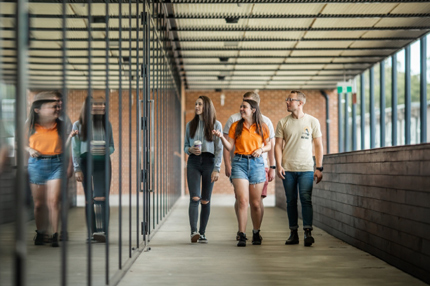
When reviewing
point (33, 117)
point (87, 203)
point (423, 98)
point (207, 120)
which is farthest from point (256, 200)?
point (423, 98)

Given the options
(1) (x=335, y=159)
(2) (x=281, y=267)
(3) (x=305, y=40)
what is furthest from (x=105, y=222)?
(3) (x=305, y=40)

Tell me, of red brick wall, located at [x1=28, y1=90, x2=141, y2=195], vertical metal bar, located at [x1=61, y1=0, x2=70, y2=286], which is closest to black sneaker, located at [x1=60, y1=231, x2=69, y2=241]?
vertical metal bar, located at [x1=61, y1=0, x2=70, y2=286]

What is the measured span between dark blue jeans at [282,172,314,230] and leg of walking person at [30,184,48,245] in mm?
3890

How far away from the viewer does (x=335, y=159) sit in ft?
23.2

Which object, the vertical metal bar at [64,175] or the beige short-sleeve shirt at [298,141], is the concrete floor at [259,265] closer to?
the beige short-sleeve shirt at [298,141]

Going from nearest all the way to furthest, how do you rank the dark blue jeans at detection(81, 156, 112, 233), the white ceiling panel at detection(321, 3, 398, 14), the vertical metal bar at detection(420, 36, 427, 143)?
1. the dark blue jeans at detection(81, 156, 112, 233)
2. the white ceiling panel at detection(321, 3, 398, 14)
3. the vertical metal bar at detection(420, 36, 427, 143)

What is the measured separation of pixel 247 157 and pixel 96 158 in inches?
109

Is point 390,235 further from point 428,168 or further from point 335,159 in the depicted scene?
point 335,159

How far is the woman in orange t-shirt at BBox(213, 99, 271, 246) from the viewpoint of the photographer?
20.2 feet

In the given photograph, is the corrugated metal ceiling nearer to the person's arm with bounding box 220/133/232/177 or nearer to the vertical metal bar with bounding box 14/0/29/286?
the person's arm with bounding box 220/133/232/177

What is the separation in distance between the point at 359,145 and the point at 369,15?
8.91 meters

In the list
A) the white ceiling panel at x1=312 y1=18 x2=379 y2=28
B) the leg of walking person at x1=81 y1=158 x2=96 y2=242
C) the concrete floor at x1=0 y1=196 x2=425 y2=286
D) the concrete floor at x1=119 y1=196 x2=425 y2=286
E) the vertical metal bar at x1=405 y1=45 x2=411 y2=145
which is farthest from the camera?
the vertical metal bar at x1=405 y1=45 x2=411 y2=145

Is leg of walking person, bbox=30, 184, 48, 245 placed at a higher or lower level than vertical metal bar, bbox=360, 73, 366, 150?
lower

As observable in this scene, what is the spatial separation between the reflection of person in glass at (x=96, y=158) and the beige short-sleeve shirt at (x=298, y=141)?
2504 millimetres
